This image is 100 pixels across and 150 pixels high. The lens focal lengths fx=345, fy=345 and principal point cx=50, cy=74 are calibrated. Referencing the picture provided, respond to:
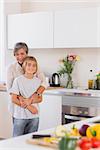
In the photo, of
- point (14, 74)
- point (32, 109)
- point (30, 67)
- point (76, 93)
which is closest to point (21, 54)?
point (14, 74)

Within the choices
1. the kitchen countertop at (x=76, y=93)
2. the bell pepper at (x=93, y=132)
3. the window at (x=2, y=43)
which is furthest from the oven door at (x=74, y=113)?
the bell pepper at (x=93, y=132)

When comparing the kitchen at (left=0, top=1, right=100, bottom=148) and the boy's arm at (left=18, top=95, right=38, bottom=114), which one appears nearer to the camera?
the boy's arm at (left=18, top=95, right=38, bottom=114)

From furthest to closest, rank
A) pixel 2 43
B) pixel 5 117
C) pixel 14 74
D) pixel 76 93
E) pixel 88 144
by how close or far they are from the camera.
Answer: pixel 2 43 < pixel 5 117 < pixel 76 93 < pixel 14 74 < pixel 88 144

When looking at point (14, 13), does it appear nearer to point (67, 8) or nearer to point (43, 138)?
point (67, 8)

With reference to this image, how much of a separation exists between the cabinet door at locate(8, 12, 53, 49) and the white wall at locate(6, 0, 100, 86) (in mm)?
310

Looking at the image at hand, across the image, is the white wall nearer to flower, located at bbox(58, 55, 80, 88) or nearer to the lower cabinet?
flower, located at bbox(58, 55, 80, 88)

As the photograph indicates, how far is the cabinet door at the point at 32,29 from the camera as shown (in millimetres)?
4871

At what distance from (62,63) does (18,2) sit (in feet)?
4.12

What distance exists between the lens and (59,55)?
5172mm

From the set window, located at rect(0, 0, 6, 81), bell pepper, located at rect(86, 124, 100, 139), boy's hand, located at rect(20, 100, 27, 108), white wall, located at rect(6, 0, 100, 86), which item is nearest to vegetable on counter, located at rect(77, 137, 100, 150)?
bell pepper, located at rect(86, 124, 100, 139)

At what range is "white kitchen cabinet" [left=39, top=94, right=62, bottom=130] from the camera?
4469 millimetres

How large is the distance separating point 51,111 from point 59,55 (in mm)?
1004

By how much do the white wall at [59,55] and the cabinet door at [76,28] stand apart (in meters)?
0.35

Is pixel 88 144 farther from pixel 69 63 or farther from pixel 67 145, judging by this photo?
pixel 69 63
